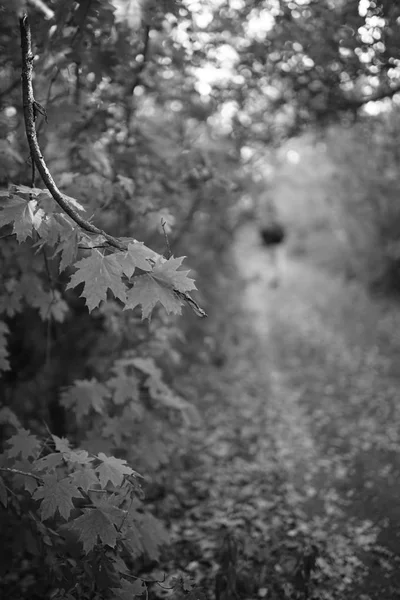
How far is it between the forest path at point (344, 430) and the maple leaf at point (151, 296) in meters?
3.12

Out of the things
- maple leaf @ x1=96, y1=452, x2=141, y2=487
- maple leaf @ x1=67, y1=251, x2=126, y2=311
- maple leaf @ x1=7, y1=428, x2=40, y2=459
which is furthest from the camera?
maple leaf @ x1=7, y1=428, x2=40, y2=459

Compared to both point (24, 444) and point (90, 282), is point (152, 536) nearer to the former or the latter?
point (24, 444)

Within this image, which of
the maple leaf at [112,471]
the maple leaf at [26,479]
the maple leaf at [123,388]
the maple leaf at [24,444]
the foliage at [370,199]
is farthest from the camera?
the foliage at [370,199]

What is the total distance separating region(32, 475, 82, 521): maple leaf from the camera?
238 centimetres

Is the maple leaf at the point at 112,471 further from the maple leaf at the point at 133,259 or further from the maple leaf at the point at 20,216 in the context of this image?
the maple leaf at the point at 20,216

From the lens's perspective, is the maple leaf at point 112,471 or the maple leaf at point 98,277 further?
the maple leaf at point 112,471

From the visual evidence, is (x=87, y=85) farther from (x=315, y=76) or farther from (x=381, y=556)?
(x=381, y=556)

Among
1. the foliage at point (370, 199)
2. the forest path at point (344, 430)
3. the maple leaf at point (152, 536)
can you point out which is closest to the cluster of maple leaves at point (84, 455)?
the maple leaf at point (152, 536)

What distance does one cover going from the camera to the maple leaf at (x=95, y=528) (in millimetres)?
2361

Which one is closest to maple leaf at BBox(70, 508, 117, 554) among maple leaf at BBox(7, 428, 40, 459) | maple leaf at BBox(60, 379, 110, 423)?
maple leaf at BBox(7, 428, 40, 459)

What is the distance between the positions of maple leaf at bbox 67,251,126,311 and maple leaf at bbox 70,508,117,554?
4.17 ft

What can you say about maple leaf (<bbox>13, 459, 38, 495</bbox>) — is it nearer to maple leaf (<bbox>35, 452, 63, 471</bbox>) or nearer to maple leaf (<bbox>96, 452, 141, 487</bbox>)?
maple leaf (<bbox>35, 452, 63, 471</bbox>)

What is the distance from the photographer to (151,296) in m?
2.28

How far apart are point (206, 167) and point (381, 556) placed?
446cm
